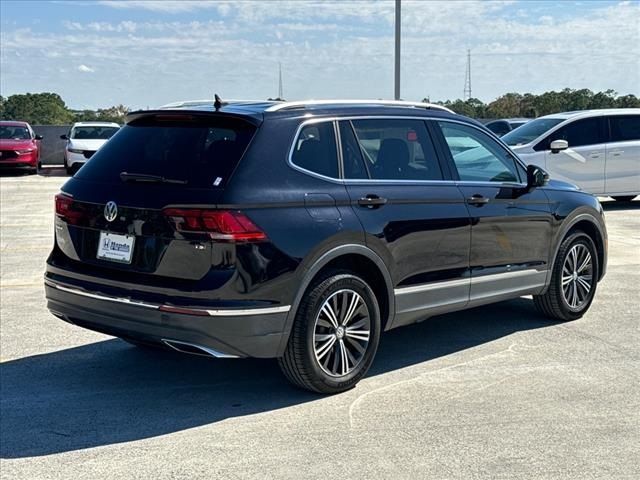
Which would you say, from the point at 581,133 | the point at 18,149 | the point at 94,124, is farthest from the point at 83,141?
the point at 581,133

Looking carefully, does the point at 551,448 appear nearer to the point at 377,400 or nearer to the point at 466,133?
the point at 377,400

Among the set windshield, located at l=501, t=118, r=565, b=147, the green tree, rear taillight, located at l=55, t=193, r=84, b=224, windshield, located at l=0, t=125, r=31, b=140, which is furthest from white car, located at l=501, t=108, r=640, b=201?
the green tree

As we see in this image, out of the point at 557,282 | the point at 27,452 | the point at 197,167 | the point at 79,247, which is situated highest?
the point at 197,167

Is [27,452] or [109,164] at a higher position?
[109,164]

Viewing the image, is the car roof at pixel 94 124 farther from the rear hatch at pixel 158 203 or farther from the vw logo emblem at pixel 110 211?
the vw logo emblem at pixel 110 211

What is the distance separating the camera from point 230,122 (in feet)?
16.0

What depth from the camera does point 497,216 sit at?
610cm

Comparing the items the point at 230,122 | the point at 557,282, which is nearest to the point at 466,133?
the point at 557,282

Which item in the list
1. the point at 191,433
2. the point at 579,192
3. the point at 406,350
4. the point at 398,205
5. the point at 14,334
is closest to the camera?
the point at 191,433

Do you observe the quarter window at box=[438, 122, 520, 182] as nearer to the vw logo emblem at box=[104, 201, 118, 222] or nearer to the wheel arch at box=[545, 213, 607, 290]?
the wheel arch at box=[545, 213, 607, 290]

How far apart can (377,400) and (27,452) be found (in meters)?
2.07

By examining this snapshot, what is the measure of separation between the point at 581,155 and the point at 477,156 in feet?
31.1

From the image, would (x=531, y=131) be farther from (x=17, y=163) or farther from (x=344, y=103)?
(x=17, y=163)

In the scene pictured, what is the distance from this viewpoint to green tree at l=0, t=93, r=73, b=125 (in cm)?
4093
